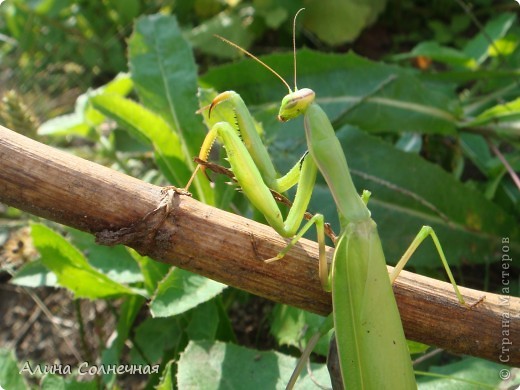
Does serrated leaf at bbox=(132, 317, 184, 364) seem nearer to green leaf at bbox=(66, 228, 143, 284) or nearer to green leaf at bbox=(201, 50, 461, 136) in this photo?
green leaf at bbox=(66, 228, 143, 284)

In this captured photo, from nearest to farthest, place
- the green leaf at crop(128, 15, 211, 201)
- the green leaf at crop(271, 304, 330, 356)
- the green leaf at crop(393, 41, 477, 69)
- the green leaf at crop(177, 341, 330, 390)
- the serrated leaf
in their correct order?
1. the green leaf at crop(177, 341, 330, 390)
2. the green leaf at crop(271, 304, 330, 356)
3. the serrated leaf
4. the green leaf at crop(128, 15, 211, 201)
5. the green leaf at crop(393, 41, 477, 69)

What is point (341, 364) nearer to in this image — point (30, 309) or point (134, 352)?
point (134, 352)

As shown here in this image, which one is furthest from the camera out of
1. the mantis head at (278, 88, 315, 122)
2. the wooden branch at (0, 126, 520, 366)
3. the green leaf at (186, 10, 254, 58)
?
the green leaf at (186, 10, 254, 58)

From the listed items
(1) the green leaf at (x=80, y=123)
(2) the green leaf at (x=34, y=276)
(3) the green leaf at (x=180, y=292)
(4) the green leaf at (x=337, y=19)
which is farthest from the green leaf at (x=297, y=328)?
(4) the green leaf at (x=337, y=19)

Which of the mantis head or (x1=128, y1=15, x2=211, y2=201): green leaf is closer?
the mantis head

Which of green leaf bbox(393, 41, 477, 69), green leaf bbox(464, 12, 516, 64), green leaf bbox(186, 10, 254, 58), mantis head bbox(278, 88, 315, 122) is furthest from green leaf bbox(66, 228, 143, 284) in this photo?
green leaf bbox(464, 12, 516, 64)

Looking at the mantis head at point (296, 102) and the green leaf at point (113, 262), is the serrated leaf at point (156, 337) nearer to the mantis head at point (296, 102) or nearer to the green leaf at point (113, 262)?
the green leaf at point (113, 262)

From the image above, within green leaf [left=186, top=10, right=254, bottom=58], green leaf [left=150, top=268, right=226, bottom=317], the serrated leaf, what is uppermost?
green leaf [left=186, top=10, right=254, bottom=58]
